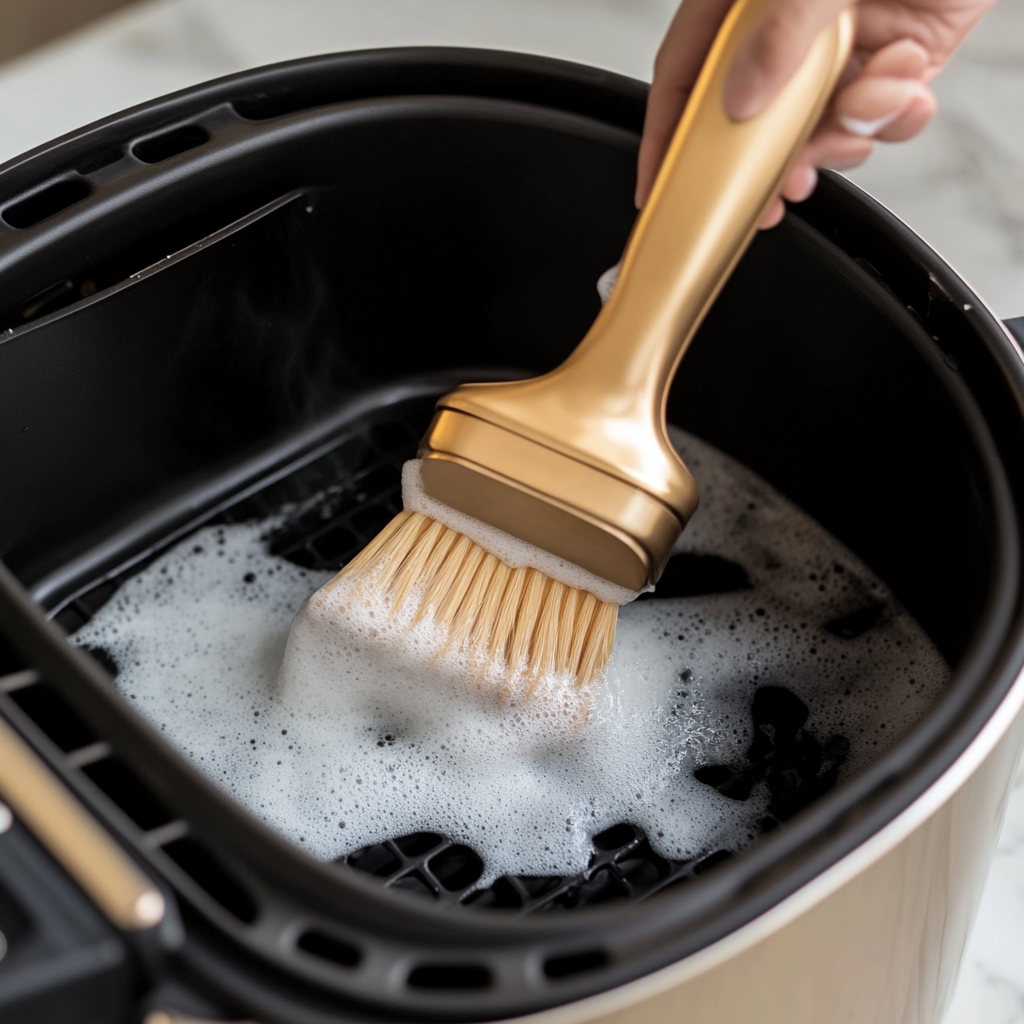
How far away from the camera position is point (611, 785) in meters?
0.54

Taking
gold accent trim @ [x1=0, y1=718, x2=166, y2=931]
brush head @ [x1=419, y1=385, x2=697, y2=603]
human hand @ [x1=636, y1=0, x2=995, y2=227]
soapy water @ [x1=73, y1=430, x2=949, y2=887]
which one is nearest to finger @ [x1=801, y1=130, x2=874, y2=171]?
human hand @ [x1=636, y1=0, x2=995, y2=227]

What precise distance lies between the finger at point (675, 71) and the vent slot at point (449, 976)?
29cm

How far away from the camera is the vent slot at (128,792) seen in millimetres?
347

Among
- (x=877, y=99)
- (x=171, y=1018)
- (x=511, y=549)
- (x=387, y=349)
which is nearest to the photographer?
(x=171, y=1018)

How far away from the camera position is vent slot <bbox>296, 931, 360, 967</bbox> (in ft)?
1.04

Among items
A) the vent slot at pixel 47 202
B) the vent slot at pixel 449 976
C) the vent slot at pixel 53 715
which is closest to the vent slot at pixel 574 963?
the vent slot at pixel 449 976

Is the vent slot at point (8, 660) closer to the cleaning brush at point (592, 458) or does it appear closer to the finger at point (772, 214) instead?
the cleaning brush at point (592, 458)

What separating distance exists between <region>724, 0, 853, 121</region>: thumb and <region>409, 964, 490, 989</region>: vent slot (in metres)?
0.28

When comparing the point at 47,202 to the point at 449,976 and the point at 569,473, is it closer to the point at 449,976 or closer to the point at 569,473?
the point at 569,473

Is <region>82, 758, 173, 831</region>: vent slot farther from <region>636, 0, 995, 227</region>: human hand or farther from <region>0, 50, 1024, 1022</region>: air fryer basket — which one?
<region>636, 0, 995, 227</region>: human hand

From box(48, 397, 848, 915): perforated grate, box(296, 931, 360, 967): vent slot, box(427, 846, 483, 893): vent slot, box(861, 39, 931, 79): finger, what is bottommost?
box(427, 846, 483, 893): vent slot

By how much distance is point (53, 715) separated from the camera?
37 cm

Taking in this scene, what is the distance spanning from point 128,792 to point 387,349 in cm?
37

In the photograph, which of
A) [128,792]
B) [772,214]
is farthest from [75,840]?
[772,214]
